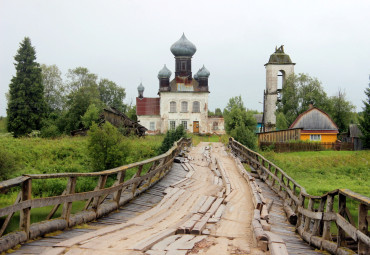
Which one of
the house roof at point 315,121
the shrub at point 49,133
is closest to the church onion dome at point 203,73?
the house roof at point 315,121

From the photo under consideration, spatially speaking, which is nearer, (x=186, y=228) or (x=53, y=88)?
(x=186, y=228)

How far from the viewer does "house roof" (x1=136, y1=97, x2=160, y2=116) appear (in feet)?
198

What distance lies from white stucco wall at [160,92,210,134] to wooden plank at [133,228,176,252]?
169 ft

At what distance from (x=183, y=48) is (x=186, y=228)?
53391 millimetres

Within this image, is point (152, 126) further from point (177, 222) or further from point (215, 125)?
point (177, 222)

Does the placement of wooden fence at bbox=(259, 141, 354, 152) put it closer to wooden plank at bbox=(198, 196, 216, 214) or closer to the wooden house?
the wooden house

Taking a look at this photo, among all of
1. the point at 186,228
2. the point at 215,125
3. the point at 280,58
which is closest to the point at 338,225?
the point at 186,228

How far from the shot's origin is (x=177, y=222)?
909cm

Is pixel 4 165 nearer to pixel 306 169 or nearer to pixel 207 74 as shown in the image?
pixel 306 169

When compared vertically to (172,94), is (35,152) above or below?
below

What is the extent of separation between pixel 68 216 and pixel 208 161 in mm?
15016

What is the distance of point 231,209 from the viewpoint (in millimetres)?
11102

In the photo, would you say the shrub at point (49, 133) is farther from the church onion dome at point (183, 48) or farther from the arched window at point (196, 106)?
the church onion dome at point (183, 48)

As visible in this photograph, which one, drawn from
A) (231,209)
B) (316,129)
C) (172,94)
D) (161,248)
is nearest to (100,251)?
(161,248)
